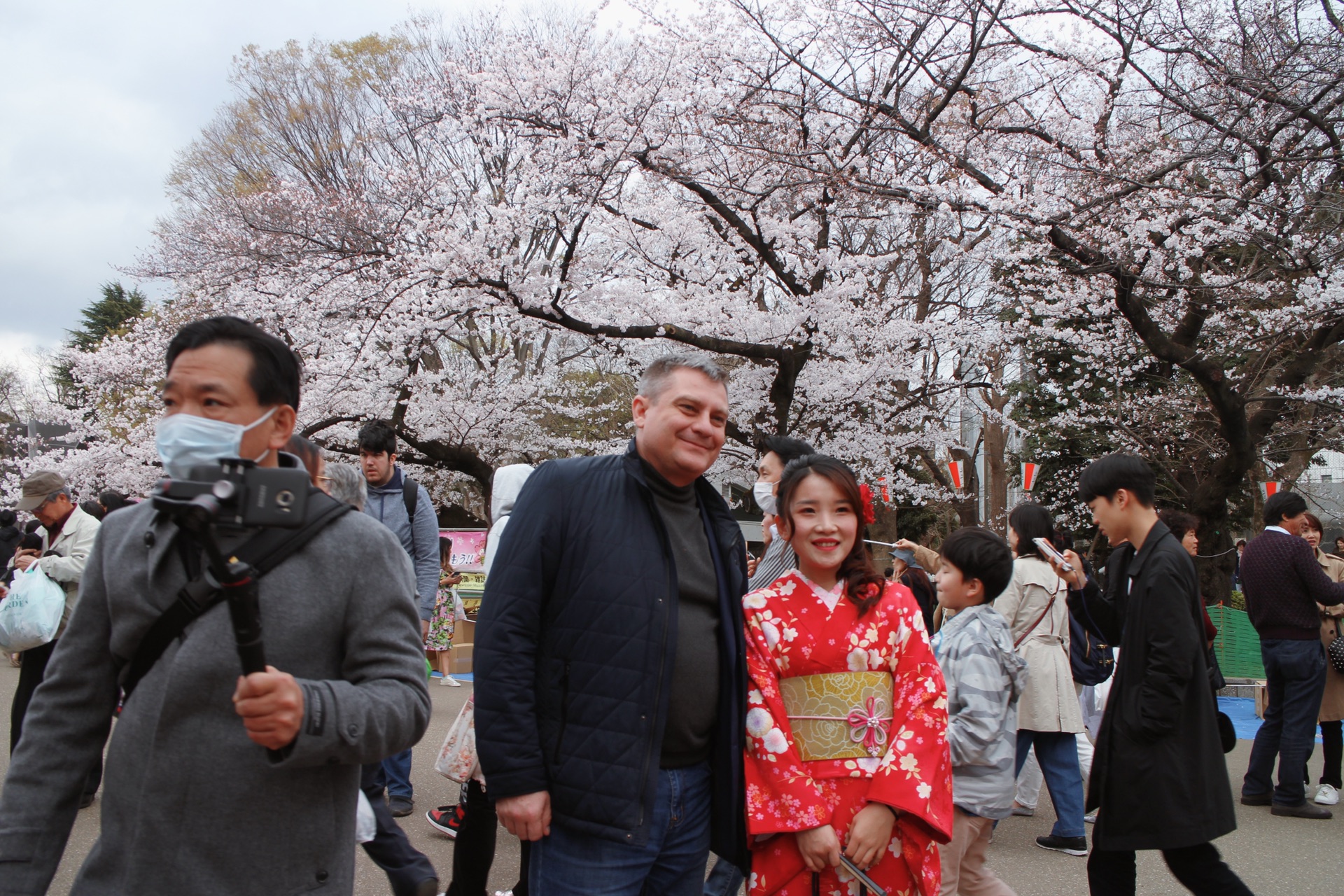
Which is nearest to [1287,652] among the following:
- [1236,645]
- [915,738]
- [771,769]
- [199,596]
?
[915,738]

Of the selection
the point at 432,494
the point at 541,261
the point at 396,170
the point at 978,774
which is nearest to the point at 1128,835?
the point at 978,774

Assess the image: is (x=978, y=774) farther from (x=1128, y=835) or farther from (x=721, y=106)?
(x=721, y=106)

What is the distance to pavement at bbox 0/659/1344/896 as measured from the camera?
409cm

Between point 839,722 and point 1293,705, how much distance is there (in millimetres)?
4422

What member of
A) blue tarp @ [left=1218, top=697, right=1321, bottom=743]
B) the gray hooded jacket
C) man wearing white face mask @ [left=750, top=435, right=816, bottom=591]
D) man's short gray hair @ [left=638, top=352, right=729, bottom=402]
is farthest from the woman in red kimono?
blue tarp @ [left=1218, top=697, right=1321, bottom=743]

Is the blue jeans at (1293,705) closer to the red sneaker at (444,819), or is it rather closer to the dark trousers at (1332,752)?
the dark trousers at (1332,752)

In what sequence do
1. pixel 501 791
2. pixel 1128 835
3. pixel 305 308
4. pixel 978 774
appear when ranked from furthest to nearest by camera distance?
pixel 305 308 < pixel 978 774 < pixel 1128 835 < pixel 501 791

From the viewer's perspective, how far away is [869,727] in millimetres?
2373

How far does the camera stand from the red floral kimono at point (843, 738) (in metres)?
2.25

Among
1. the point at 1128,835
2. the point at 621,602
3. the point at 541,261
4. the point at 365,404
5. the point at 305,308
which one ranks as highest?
the point at 541,261

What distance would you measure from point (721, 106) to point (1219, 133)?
18.7 feet

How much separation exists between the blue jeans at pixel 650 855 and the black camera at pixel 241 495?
114cm

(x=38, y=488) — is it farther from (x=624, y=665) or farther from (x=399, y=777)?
(x=624, y=665)

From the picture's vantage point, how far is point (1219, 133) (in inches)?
332
